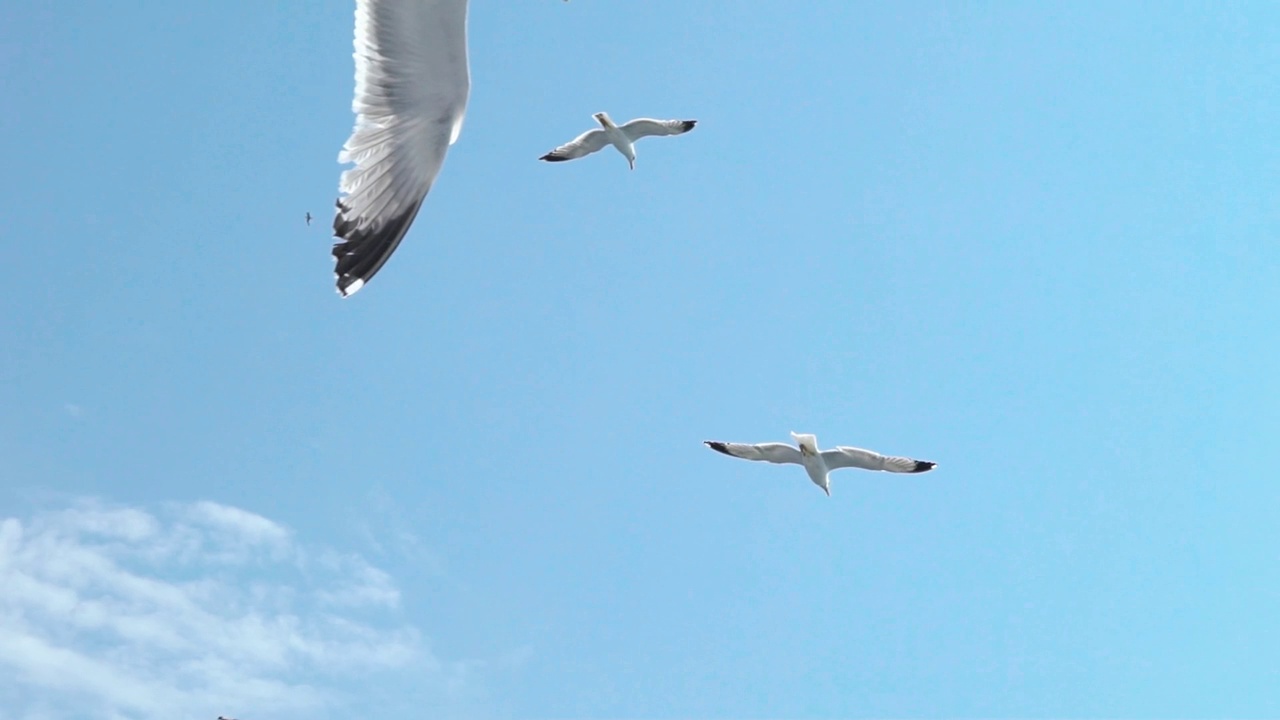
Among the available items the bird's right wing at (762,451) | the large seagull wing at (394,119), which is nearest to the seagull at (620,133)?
the bird's right wing at (762,451)

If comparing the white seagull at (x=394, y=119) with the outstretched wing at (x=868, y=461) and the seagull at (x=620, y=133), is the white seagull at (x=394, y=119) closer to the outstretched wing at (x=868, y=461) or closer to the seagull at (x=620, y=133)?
the outstretched wing at (x=868, y=461)

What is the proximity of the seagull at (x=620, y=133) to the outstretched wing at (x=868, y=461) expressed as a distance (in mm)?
6205

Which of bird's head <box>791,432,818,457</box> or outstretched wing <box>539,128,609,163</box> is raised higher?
outstretched wing <box>539,128,609,163</box>

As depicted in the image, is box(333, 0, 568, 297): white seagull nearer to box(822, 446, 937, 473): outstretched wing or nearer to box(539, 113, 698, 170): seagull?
box(822, 446, 937, 473): outstretched wing

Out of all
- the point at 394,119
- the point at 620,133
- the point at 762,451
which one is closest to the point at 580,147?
the point at 620,133

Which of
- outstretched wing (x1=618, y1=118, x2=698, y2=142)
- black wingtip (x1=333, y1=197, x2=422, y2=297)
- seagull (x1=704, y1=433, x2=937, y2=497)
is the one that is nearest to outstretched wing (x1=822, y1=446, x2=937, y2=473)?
seagull (x1=704, y1=433, x2=937, y2=497)

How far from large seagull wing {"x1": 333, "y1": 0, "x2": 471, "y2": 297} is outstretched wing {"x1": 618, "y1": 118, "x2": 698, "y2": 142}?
357 inches

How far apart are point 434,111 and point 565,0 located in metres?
1.57

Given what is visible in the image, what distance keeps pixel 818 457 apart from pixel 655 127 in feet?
20.7

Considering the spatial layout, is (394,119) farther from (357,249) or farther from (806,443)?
(806,443)

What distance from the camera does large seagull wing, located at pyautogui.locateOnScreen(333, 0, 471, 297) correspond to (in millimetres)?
12664

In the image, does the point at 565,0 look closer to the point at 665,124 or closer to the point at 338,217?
the point at 338,217

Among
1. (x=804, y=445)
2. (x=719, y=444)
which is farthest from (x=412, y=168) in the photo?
(x=804, y=445)

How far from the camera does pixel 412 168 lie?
43.4ft
